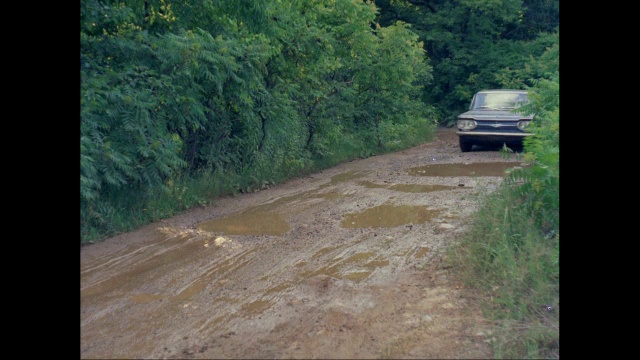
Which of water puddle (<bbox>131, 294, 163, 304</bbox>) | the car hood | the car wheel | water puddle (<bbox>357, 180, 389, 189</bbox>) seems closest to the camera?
water puddle (<bbox>131, 294, 163, 304</bbox>)

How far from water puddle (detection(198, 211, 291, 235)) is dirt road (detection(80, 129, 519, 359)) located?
25 mm

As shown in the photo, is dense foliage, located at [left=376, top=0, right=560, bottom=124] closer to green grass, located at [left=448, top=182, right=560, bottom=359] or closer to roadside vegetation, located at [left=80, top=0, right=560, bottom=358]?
roadside vegetation, located at [left=80, top=0, right=560, bottom=358]

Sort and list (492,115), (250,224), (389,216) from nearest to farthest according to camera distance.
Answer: (250,224) < (389,216) < (492,115)

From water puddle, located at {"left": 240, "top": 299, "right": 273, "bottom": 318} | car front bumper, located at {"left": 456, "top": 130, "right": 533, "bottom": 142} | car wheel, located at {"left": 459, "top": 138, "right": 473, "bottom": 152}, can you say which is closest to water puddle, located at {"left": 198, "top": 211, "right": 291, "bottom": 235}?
water puddle, located at {"left": 240, "top": 299, "right": 273, "bottom": 318}

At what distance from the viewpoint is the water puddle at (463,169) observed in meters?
14.0

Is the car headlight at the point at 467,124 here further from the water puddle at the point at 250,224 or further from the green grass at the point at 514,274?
the green grass at the point at 514,274

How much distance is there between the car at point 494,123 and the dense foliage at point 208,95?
2.69 m

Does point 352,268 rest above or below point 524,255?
below

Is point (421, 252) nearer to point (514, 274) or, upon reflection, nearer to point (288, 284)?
point (514, 274)

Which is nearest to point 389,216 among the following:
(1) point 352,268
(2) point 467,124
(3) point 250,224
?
(3) point 250,224

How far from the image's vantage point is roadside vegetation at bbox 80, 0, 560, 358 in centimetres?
652

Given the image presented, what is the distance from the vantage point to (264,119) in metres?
13.0

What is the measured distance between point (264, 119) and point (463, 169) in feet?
15.0

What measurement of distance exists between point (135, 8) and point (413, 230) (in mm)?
5223
